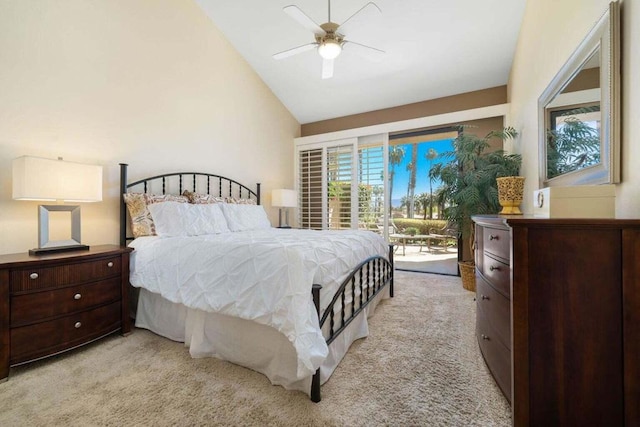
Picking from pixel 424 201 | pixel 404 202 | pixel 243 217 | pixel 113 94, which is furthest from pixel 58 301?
pixel 424 201

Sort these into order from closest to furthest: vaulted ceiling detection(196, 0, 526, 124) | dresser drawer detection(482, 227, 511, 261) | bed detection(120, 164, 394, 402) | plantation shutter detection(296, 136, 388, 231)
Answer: dresser drawer detection(482, 227, 511, 261), bed detection(120, 164, 394, 402), vaulted ceiling detection(196, 0, 526, 124), plantation shutter detection(296, 136, 388, 231)

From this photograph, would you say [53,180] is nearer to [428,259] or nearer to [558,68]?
[558,68]

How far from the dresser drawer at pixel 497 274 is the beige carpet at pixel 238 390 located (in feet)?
1.98

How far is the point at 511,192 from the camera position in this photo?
200 centimetres

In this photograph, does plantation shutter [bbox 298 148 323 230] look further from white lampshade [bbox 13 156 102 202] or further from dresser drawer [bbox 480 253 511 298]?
dresser drawer [bbox 480 253 511 298]

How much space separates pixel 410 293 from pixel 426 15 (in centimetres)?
318

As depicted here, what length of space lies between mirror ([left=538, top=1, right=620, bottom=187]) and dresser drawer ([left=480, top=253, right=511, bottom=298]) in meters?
0.62

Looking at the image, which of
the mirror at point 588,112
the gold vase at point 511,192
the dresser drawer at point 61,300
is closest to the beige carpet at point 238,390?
the dresser drawer at point 61,300

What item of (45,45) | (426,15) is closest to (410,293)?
(426,15)

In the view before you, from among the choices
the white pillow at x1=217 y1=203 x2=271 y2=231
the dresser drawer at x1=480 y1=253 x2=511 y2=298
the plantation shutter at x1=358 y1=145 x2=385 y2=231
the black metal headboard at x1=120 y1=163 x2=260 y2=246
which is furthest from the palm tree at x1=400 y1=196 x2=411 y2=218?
the dresser drawer at x1=480 y1=253 x2=511 y2=298

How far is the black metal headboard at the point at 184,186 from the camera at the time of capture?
2645 mm

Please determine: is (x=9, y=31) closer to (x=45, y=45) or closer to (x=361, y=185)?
(x=45, y=45)

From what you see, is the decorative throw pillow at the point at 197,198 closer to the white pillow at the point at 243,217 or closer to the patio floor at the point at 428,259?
the white pillow at the point at 243,217

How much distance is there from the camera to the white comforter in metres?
1.40
